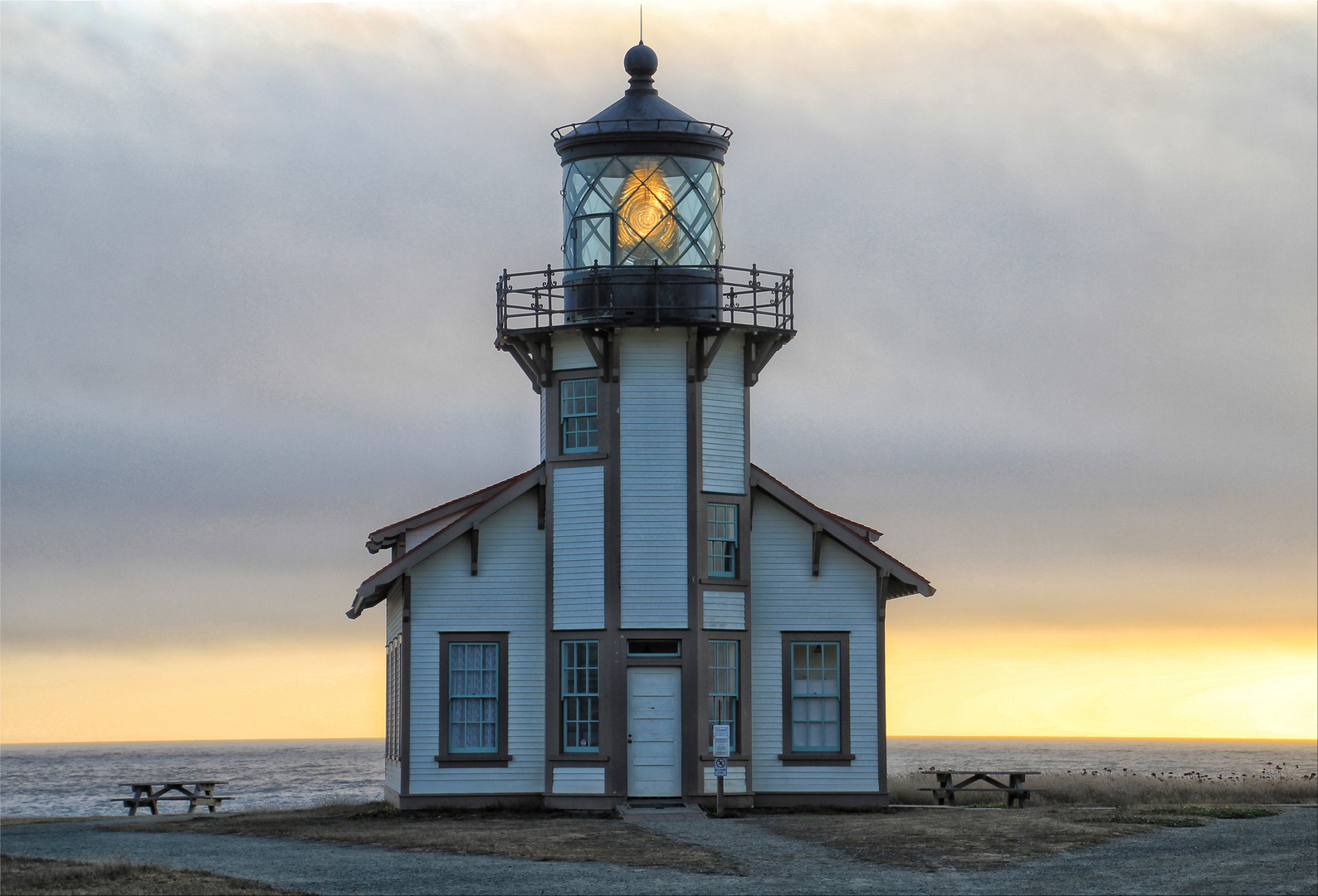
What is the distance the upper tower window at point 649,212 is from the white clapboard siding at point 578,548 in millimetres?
3405

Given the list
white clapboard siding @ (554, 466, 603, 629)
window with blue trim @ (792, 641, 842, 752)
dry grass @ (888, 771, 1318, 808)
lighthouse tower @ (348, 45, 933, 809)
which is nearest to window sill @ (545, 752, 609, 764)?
lighthouse tower @ (348, 45, 933, 809)

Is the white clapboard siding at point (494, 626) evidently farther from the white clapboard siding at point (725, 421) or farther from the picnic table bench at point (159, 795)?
the picnic table bench at point (159, 795)

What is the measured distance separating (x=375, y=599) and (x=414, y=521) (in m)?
1.69

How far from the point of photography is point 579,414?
26.5 metres

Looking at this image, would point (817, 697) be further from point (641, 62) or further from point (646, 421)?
point (641, 62)

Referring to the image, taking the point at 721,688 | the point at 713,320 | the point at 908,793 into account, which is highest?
the point at 713,320

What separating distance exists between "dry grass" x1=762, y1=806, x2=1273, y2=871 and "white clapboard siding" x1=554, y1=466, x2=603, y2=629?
14.1ft

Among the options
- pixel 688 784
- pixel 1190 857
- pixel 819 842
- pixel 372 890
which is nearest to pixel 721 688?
pixel 688 784

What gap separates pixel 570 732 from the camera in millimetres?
26219

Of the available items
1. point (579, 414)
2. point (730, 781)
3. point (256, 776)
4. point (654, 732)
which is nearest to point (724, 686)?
point (654, 732)

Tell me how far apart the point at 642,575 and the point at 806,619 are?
291 centimetres

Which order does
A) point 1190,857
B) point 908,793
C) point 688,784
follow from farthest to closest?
point 908,793, point 688,784, point 1190,857

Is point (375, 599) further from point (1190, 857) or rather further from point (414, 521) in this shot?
point (1190, 857)

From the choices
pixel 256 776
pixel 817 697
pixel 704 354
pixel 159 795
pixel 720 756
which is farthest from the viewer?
pixel 256 776
